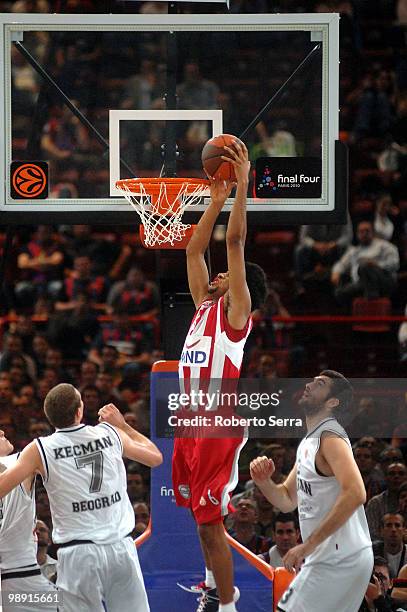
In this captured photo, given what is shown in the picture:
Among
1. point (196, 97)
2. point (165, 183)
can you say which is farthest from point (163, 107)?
point (165, 183)

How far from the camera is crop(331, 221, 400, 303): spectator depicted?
442 inches

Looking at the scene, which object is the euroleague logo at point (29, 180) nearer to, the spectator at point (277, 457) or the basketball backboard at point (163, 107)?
the basketball backboard at point (163, 107)

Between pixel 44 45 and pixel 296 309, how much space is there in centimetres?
512

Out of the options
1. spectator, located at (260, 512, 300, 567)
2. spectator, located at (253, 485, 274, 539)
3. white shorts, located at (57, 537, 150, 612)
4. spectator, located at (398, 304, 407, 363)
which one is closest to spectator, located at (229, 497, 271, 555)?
spectator, located at (260, 512, 300, 567)

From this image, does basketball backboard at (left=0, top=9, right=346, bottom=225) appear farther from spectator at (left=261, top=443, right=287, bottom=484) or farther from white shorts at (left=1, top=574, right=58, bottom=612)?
spectator at (left=261, top=443, right=287, bottom=484)

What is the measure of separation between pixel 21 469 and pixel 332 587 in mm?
1512

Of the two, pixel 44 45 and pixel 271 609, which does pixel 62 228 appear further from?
pixel 271 609

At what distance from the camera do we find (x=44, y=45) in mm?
7156

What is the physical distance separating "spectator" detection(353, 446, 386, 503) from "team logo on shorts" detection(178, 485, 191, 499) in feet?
8.06

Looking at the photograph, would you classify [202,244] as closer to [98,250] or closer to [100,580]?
[100,580]

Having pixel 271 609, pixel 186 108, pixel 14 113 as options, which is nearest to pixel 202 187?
pixel 186 108

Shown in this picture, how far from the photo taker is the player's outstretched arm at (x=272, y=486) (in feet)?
19.6

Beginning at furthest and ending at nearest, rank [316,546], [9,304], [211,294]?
1. [9,304]
2. [211,294]
3. [316,546]

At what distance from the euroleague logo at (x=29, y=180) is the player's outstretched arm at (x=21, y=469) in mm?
1842
